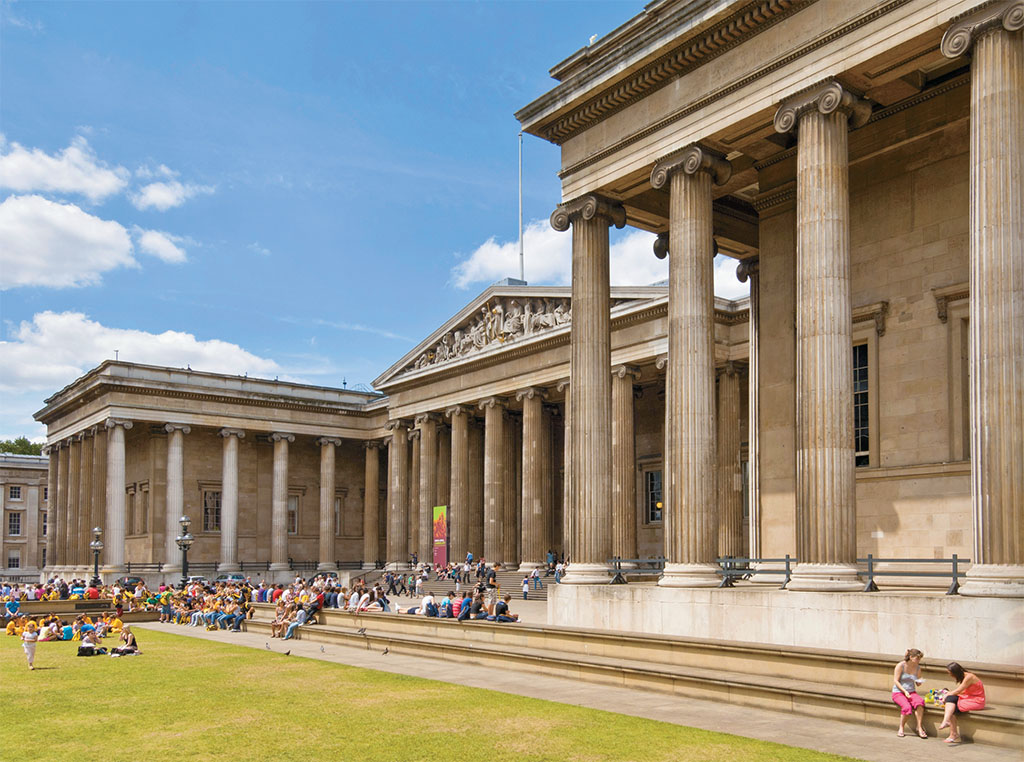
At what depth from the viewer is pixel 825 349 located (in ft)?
61.3

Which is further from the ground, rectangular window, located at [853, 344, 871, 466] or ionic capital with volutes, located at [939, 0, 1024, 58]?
ionic capital with volutes, located at [939, 0, 1024, 58]

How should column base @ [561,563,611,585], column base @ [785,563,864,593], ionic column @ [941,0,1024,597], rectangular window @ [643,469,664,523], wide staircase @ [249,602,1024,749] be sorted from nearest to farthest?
wide staircase @ [249,602,1024,749], ionic column @ [941,0,1024,597], column base @ [785,563,864,593], column base @ [561,563,611,585], rectangular window @ [643,469,664,523]

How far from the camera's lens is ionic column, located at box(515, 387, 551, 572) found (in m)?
48.7

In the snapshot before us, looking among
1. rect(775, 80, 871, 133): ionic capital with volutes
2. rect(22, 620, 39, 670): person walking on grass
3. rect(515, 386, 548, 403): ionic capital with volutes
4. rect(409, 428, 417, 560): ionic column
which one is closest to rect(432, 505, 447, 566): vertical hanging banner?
rect(409, 428, 417, 560): ionic column

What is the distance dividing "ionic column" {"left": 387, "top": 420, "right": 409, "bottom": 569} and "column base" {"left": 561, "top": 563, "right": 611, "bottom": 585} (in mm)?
37110

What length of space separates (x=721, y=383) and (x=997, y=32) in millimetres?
26707

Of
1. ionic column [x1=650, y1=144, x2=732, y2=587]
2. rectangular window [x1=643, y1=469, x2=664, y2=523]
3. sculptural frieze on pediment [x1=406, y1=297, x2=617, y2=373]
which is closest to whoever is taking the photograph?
ionic column [x1=650, y1=144, x2=732, y2=587]

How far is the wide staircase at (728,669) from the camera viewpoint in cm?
1324

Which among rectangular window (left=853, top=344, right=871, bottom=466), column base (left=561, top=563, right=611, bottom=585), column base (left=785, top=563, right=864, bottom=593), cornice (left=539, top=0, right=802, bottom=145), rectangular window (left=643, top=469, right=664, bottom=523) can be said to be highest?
cornice (left=539, top=0, right=802, bottom=145)

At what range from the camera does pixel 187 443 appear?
65562mm

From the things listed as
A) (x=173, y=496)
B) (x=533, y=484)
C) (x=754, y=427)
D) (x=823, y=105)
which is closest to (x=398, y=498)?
(x=173, y=496)

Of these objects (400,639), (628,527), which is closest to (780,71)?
(400,639)

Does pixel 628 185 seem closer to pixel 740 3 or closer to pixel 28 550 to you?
pixel 740 3

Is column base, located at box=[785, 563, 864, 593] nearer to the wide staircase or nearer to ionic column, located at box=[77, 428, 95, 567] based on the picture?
the wide staircase
